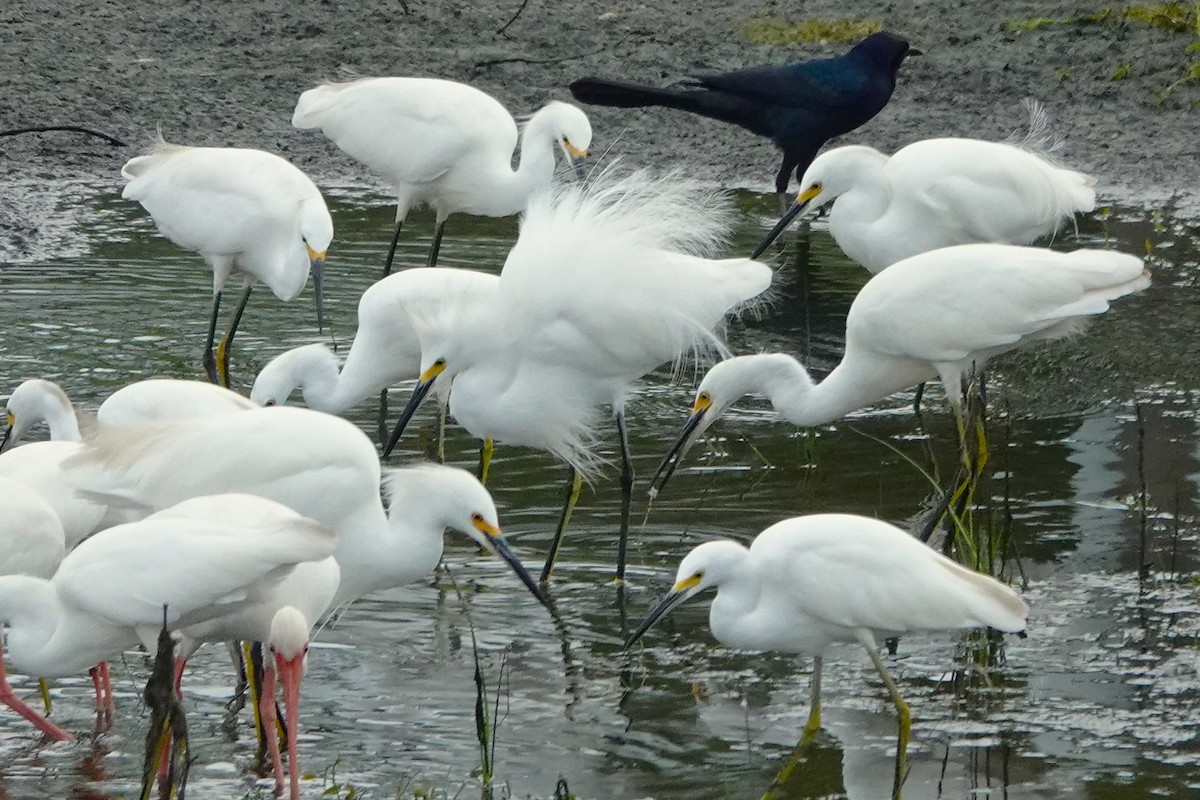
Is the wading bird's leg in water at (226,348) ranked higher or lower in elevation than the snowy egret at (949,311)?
lower

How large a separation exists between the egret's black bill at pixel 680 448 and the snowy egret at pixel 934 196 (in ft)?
5.89

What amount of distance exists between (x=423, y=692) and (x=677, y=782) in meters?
0.91

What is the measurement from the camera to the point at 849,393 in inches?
251

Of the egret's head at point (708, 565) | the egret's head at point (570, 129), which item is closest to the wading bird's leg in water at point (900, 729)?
the egret's head at point (708, 565)

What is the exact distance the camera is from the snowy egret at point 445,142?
914 centimetres

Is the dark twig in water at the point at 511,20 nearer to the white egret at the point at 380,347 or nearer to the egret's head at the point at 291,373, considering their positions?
the white egret at the point at 380,347

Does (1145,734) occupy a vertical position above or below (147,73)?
below

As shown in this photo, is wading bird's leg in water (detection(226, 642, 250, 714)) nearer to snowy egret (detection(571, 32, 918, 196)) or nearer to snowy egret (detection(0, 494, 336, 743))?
snowy egret (detection(0, 494, 336, 743))

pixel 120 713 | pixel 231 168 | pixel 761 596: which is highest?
pixel 231 168

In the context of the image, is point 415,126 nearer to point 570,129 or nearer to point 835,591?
point 570,129

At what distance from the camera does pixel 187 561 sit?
434 centimetres

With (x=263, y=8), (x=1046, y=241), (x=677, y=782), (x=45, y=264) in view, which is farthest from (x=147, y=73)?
(x=677, y=782)

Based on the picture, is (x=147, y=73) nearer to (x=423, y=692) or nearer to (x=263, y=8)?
(x=263, y=8)

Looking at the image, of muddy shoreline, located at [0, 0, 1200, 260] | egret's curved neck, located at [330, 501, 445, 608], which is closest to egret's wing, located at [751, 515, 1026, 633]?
egret's curved neck, located at [330, 501, 445, 608]
